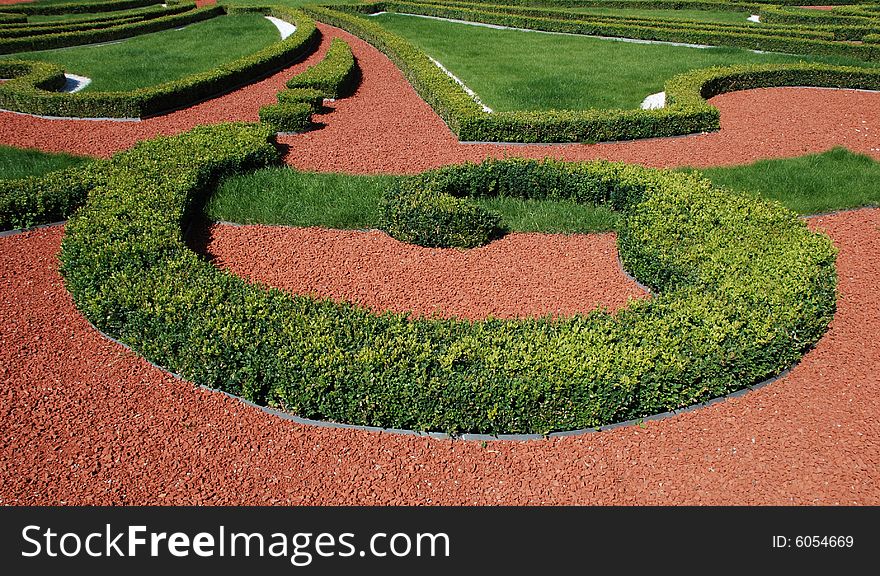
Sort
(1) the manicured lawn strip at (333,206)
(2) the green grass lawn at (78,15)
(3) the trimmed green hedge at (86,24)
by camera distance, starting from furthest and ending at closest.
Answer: (2) the green grass lawn at (78,15), (3) the trimmed green hedge at (86,24), (1) the manicured lawn strip at (333,206)

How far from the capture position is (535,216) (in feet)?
35.3

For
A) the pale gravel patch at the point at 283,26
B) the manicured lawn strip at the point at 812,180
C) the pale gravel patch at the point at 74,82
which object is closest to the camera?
the manicured lawn strip at the point at 812,180

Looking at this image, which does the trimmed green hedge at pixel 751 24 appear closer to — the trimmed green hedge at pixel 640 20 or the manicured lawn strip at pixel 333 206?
the trimmed green hedge at pixel 640 20

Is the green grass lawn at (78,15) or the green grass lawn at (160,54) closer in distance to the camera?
the green grass lawn at (160,54)

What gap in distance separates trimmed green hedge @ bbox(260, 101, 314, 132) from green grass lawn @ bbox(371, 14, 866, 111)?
4.73 metres

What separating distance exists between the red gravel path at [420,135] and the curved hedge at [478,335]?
4.79 meters

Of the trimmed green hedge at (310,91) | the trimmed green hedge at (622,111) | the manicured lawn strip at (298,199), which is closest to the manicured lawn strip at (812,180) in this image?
the trimmed green hedge at (622,111)

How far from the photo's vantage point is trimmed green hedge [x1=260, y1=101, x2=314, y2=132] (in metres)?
14.4

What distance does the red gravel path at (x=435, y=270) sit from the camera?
28.3 feet

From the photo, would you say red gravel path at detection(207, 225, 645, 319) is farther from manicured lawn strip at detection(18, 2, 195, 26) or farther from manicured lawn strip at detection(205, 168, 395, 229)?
manicured lawn strip at detection(18, 2, 195, 26)

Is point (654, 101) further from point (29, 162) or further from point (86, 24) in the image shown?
point (86, 24)

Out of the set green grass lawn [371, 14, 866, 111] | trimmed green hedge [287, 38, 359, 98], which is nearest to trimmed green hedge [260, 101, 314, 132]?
trimmed green hedge [287, 38, 359, 98]

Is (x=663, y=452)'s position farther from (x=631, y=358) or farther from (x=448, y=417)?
(x=448, y=417)

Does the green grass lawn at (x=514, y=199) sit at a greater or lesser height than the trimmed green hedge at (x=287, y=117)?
lesser
